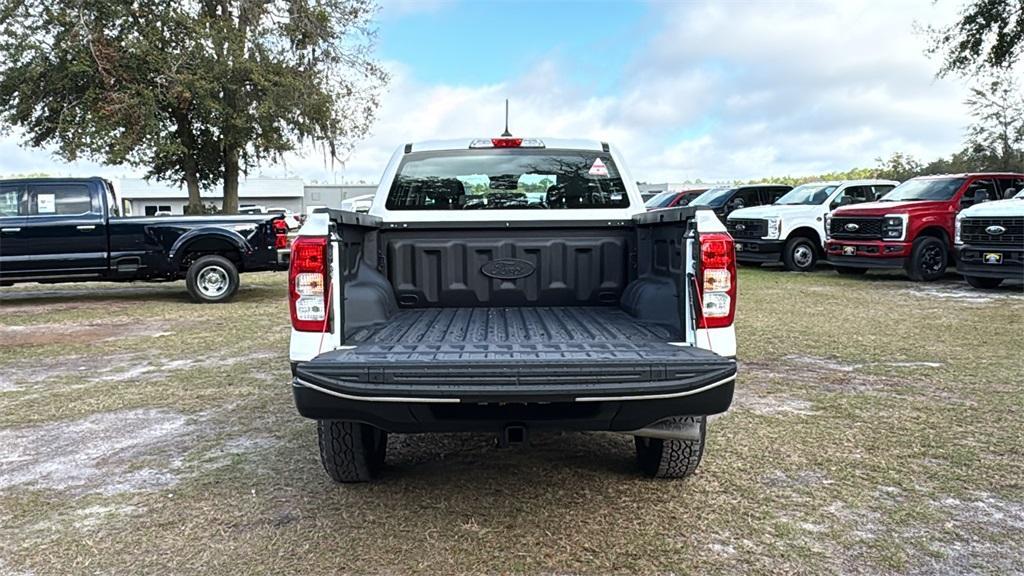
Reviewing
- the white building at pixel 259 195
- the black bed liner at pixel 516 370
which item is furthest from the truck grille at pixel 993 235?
the white building at pixel 259 195

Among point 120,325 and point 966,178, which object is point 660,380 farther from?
point 966,178

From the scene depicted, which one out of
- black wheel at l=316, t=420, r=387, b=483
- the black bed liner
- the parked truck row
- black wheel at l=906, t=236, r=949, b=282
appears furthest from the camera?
black wheel at l=906, t=236, r=949, b=282

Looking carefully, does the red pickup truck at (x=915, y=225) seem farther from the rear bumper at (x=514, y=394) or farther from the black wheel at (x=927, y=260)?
the rear bumper at (x=514, y=394)

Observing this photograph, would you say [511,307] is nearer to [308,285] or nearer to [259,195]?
[308,285]

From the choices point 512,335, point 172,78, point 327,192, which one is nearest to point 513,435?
point 512,335

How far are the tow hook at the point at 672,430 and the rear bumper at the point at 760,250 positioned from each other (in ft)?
41.4

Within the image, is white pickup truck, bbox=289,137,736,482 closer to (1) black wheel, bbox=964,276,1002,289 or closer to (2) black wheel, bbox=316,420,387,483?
(2) black wheel, bbox=316,420,387,483

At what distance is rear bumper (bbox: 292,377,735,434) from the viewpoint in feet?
9.82

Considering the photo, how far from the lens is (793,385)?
5.81 meters

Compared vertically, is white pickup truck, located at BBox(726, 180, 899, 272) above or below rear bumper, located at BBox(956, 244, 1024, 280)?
above

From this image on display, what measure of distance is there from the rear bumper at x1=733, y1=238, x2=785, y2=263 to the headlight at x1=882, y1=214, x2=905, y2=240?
248 centimetres

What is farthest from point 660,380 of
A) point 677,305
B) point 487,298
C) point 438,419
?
point 487,298

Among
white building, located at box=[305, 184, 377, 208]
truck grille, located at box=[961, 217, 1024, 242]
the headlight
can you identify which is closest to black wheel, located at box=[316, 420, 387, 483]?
truck grille, located at box=[961, 217, 1024, 242]

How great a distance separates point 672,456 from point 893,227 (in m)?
10.8
